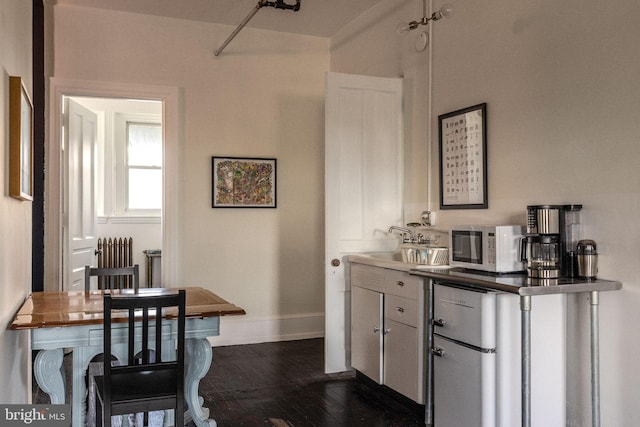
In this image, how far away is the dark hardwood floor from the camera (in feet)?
10.7

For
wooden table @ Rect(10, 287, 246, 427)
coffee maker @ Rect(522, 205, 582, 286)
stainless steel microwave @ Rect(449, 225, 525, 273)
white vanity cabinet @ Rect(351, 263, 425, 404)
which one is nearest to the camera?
wooden table @ Rect(10, 287, 246, 427)

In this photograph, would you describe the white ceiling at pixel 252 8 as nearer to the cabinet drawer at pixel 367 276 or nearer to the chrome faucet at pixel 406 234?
the chrome faucet at pixel 406 234

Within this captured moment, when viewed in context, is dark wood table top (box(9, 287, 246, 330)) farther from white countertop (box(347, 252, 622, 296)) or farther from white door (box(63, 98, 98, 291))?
white door (box(63, 98, 98, 291))

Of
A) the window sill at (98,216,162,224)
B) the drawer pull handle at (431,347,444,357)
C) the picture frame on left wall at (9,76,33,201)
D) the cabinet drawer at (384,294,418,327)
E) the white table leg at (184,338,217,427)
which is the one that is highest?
the picture frame on left wall at (9,76,33,201)

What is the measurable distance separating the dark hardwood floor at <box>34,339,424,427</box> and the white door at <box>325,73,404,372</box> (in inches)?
11.2

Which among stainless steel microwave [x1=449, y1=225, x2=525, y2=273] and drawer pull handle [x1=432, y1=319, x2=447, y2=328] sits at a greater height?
stainless steel microwave [x1=449, y1=225, x2=525, y2=273]

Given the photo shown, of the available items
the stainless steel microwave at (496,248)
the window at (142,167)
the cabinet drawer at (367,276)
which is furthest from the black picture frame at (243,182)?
the stainless steel microwave at (496,248)

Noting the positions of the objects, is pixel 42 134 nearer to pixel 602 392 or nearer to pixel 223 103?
pixel 223 103

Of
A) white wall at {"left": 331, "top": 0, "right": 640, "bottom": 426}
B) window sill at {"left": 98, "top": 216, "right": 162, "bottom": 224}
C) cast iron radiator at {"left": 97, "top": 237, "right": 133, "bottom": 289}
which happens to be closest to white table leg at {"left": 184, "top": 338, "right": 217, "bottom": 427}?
white wall at {"left": 331, "top": 0, "right": 640, "bottom": 426}

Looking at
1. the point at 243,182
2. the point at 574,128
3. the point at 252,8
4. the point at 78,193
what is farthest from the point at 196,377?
the point at 252,8

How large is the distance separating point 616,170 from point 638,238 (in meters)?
0.33

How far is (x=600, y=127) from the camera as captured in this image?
8.63 ft

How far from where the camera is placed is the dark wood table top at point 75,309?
244cm

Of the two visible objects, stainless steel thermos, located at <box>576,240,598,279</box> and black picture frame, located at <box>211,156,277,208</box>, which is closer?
stainless steel thermos, located at <box>576,240,598,279</box>
